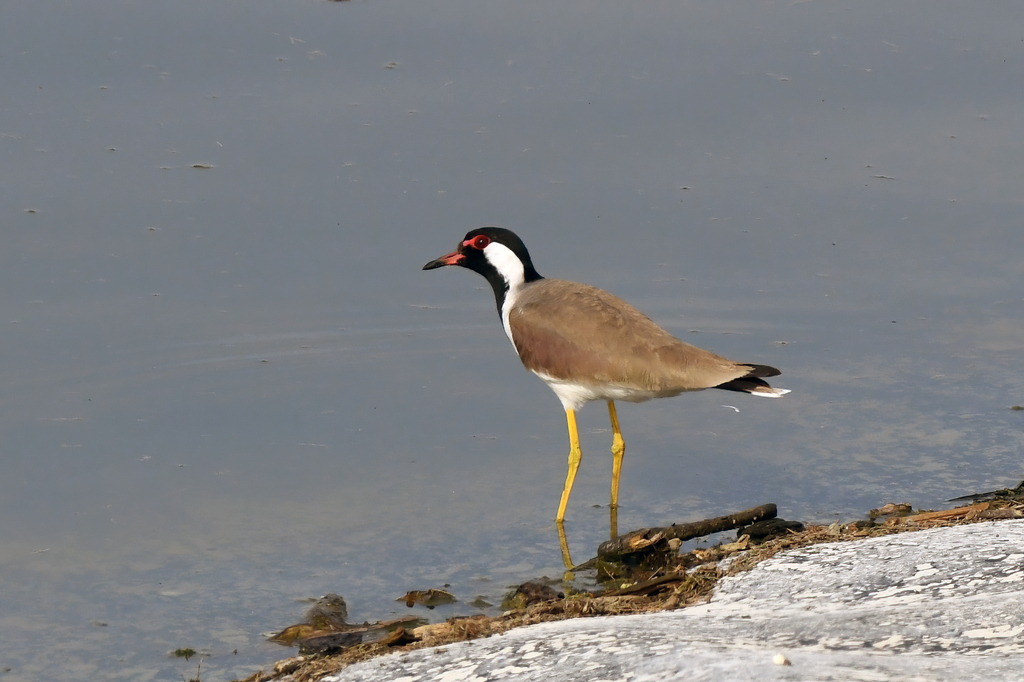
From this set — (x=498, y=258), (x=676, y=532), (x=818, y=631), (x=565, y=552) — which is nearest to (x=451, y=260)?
(x=498, y=258)

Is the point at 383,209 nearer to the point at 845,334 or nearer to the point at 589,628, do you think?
the point at 845,334

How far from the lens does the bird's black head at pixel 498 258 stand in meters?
8.33

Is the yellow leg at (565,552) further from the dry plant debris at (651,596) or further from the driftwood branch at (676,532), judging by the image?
the dry plant debris at (651,596)

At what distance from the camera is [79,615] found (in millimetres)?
6348

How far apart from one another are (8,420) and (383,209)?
3.09m

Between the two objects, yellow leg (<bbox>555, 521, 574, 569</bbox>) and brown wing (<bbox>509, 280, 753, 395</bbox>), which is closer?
yellow leg (<bbox>555, 521, 574, 569</bbox>)

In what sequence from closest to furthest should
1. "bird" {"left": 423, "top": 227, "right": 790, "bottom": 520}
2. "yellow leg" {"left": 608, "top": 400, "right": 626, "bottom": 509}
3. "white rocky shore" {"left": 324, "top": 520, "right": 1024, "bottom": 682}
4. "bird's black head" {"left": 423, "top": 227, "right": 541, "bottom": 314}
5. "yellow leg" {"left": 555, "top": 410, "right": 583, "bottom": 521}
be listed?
"white rocky shore" {"left": 324, "top": 520, "right": 1024, "bottom": 682}, "bird" {"left": 423, "top": 227, "right": 790, "bottom": 520}, "yellow leg" {"left": 555, "top": 410, "right": 583, "bottom": 521}, "yellow leg" {"left": 608, "top": 400, "right": 626, "bottom": 509}, "bird's black head" {"left": 423, "top": 227, "right": 541, "bottom": 314}

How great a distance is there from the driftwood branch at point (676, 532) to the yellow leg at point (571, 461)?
0.57 m

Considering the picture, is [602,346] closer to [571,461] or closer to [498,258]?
[571,461]

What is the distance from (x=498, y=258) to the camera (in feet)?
27.5

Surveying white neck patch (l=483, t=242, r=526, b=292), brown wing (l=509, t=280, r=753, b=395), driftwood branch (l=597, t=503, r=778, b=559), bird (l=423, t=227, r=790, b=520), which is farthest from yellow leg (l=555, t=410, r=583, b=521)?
white neck patch (l=483, t=242, r=526, b=292)

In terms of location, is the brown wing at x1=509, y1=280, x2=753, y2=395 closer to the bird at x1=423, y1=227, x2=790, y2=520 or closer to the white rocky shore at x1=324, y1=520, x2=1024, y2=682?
the bird at x1=423, y1=227, x2=790, y2=520

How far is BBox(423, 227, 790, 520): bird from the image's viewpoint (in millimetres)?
7070

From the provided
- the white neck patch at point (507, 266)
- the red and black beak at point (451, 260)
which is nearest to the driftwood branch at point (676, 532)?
the white neck patch at point (507, 266)
